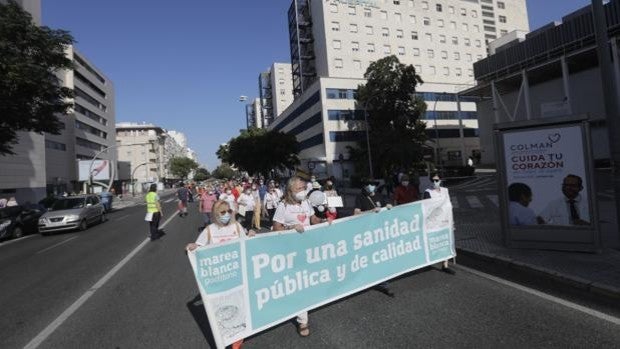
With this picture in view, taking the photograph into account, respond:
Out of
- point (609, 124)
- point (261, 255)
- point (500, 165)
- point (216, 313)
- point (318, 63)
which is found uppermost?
point (318, 63)

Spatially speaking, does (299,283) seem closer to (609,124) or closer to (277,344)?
(277,344)

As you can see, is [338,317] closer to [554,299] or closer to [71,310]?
[554,299]

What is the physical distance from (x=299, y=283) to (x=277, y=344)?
710mm

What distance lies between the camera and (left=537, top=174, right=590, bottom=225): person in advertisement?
6.78 meters

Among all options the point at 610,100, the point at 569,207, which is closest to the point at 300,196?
the point at 569,207

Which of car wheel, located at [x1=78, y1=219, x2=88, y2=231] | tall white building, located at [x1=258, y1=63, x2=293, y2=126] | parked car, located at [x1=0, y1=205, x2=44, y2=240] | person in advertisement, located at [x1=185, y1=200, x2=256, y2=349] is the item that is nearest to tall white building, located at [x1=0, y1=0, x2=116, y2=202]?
parked car, located at [x1=0, y1=205, x2=44, y2=240]

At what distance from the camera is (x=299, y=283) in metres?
4.50

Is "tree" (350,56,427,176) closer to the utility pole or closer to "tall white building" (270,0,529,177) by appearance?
"tall white building" (270,0,529,177)

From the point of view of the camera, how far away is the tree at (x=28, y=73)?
1652 centimetres

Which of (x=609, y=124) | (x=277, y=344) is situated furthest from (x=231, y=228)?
(x=609, y=124)

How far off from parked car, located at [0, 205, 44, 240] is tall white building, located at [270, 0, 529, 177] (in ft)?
112

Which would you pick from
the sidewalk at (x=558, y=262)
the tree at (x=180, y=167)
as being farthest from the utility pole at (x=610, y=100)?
the tree at (x=180, y=167)

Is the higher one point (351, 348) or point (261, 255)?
point (261, 255)

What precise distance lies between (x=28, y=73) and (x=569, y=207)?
766 inches
